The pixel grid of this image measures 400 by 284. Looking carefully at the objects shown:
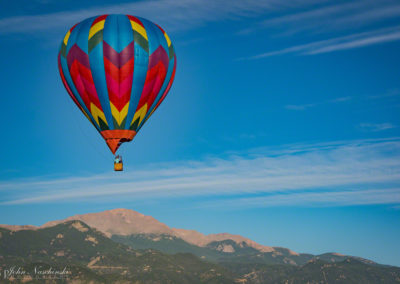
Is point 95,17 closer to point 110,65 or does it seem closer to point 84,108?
point 110,65

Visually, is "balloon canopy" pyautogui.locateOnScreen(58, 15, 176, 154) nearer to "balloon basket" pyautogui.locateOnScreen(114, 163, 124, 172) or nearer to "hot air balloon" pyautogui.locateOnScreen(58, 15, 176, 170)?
"hot air balloon" pyautogui.locateOnScreen(58, 15, 176, 170)

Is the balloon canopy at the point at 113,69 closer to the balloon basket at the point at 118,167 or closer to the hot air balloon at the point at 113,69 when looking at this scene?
the hot air balloon at the point at 113,69

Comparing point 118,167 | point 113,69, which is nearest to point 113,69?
point 113,69

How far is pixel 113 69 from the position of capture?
125m

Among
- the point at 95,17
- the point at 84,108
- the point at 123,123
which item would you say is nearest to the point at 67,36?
the point at 95,17

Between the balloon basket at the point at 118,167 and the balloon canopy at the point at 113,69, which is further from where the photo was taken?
the balloon canopy at the point at 113,69

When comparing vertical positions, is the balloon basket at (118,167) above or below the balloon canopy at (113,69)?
below

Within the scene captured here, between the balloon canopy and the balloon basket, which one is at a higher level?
the balloon canopy

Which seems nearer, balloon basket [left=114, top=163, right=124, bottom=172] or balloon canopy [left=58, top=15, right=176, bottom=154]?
balloon basket [left=114, top=163, right=124, bottom=172]

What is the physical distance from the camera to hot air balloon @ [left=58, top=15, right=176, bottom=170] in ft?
411

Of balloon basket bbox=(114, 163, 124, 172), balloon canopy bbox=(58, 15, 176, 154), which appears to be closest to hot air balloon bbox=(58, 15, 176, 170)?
balloon canopy bbox=(58, 15, 176, 154)

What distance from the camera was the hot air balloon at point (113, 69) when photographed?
411 feet

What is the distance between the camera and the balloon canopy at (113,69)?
12519 centimetres

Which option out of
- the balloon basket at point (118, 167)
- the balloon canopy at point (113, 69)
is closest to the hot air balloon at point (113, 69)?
the balloon canopy at point (113, 69)
